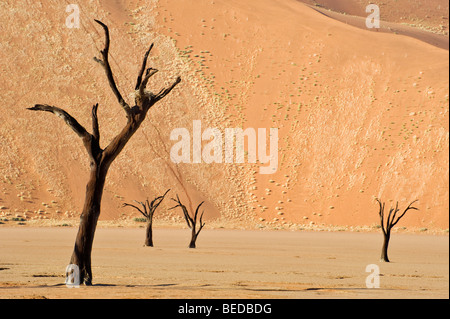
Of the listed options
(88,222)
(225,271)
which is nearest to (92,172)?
(88,222)

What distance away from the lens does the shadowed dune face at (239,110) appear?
74.0m

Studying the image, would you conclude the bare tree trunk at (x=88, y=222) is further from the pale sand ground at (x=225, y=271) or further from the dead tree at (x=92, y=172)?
the pale sand ground at (x=225, y=271)

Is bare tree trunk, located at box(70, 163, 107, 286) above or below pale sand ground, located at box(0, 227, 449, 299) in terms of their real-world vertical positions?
above

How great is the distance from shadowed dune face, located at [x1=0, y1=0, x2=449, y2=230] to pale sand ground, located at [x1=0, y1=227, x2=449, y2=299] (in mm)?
27030

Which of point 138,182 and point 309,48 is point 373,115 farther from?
point 138,182

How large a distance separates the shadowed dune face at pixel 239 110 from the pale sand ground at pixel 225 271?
88.7ft

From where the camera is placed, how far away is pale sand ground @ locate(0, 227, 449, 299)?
60.6 ft

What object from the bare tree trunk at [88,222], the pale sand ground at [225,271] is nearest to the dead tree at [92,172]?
the bare tree trunk at [88,222]

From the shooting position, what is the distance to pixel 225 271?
2700cm

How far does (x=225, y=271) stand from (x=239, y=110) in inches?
2426

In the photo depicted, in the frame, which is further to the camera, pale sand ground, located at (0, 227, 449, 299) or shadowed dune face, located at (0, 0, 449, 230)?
shadowed dune face, located at (0, 0, 449, 230)

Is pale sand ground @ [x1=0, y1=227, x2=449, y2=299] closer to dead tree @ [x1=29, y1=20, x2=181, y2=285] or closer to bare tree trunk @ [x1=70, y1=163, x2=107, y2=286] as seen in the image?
bare tree trunk @ [x1=70, y1=163, x2=107, y2=286]

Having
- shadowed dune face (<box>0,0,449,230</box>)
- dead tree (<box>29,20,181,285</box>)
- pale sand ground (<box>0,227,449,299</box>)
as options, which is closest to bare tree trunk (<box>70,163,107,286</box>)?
dead tree (<box>29,20,181,285</box>)

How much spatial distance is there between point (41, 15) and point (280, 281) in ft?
254
